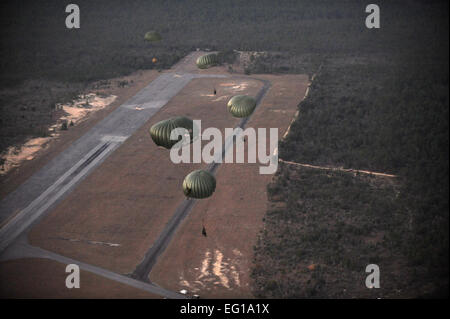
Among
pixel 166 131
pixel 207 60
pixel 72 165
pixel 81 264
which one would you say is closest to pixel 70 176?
pixel 72 165

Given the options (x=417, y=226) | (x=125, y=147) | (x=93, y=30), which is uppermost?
(x=93, y=30)

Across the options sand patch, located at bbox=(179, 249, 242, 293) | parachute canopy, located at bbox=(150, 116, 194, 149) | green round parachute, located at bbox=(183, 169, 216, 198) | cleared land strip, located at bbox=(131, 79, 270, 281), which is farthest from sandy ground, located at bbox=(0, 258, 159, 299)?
parachute canopy, located at bbox=(150, 116, 194, 149)

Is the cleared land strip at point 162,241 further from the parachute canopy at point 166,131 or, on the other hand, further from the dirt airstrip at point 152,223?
the parachute canopy at point 166,131

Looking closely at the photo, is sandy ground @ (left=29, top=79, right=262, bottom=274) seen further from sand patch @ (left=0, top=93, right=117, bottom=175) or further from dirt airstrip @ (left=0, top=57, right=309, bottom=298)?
sand patch @ (left=0, top=93, right=117, bottom=175)

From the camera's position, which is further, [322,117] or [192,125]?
[322,117]
